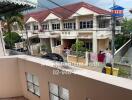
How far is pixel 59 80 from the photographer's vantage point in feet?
11.9

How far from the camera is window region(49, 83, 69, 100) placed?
3.60m

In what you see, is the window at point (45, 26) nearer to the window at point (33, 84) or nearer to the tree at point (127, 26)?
the tree at point (127, 26)

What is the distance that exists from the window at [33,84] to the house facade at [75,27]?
13705 mm

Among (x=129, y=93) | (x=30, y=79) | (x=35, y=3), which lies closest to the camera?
(x=129, y=93)

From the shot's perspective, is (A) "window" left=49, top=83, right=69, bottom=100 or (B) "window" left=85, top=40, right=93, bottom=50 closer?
(A) "window" left=49, top=83, right=69, bottom=100

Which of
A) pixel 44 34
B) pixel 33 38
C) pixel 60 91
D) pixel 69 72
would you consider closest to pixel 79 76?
pixel 69 72

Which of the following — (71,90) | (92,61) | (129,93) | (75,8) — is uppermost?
(75,8)

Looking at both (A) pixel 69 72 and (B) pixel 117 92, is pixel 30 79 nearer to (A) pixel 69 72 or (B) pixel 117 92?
(A) pixel 69 72

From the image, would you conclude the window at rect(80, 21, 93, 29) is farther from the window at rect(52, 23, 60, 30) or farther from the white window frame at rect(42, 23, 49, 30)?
the white window frame at rect(42, 23, 49, 30)

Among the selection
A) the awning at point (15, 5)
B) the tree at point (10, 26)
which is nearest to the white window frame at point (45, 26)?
the tree at point (10, 26)

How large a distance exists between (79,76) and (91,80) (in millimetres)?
302

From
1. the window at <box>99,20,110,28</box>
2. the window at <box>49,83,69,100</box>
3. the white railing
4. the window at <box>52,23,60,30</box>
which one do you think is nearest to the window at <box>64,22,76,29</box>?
the window at <box>52,23,60,30</box>

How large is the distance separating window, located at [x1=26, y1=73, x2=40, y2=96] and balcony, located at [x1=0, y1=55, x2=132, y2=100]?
0.09 m

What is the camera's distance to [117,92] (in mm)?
2549
